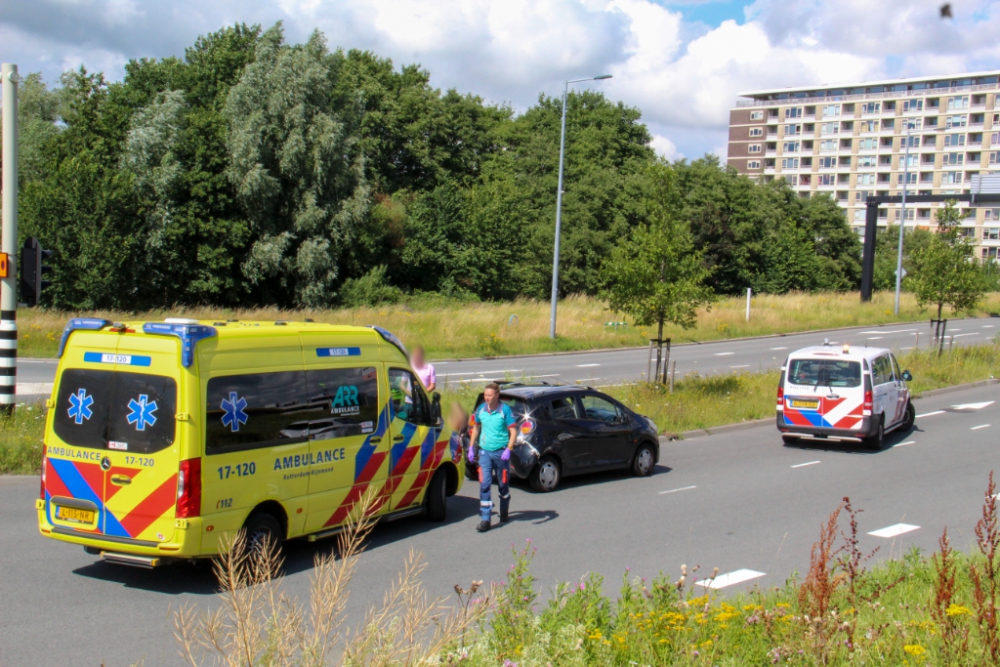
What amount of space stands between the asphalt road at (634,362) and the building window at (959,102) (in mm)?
79853

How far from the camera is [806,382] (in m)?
15.9

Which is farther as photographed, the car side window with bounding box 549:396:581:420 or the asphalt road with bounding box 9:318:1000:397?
the asphalt road with bounding box 9:318:1000:397

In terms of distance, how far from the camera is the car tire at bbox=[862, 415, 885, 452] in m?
15.5

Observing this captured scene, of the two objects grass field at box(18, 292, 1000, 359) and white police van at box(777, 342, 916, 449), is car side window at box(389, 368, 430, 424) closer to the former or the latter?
white police van at box(777, 342, 916, 449)

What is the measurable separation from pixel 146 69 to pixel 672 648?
50.7 m

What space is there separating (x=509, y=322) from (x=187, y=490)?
27299mm

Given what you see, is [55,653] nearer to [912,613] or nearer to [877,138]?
[912,613]

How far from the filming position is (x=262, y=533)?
7.65 m

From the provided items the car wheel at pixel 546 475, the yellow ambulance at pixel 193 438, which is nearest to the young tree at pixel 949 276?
the car wheel at pixel 546 475

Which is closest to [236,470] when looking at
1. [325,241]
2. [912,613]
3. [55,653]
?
[55,653]

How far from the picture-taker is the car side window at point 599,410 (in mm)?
12305

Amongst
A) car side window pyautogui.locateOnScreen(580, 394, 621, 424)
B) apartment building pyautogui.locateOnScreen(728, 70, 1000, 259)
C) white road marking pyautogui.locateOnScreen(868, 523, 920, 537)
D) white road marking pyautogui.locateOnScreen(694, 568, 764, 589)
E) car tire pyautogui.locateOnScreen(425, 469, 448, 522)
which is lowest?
white road marking pyautogui.locateOnScreen(868, 523, 920, 537)

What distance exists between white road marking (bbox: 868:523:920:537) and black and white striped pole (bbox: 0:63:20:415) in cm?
1171

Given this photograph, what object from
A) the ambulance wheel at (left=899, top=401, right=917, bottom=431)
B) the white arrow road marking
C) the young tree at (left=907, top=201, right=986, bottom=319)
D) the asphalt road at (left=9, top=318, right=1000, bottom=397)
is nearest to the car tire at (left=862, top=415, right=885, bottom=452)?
the ambulance wheel at (left=899, top=401, right=917, bottom=431)
